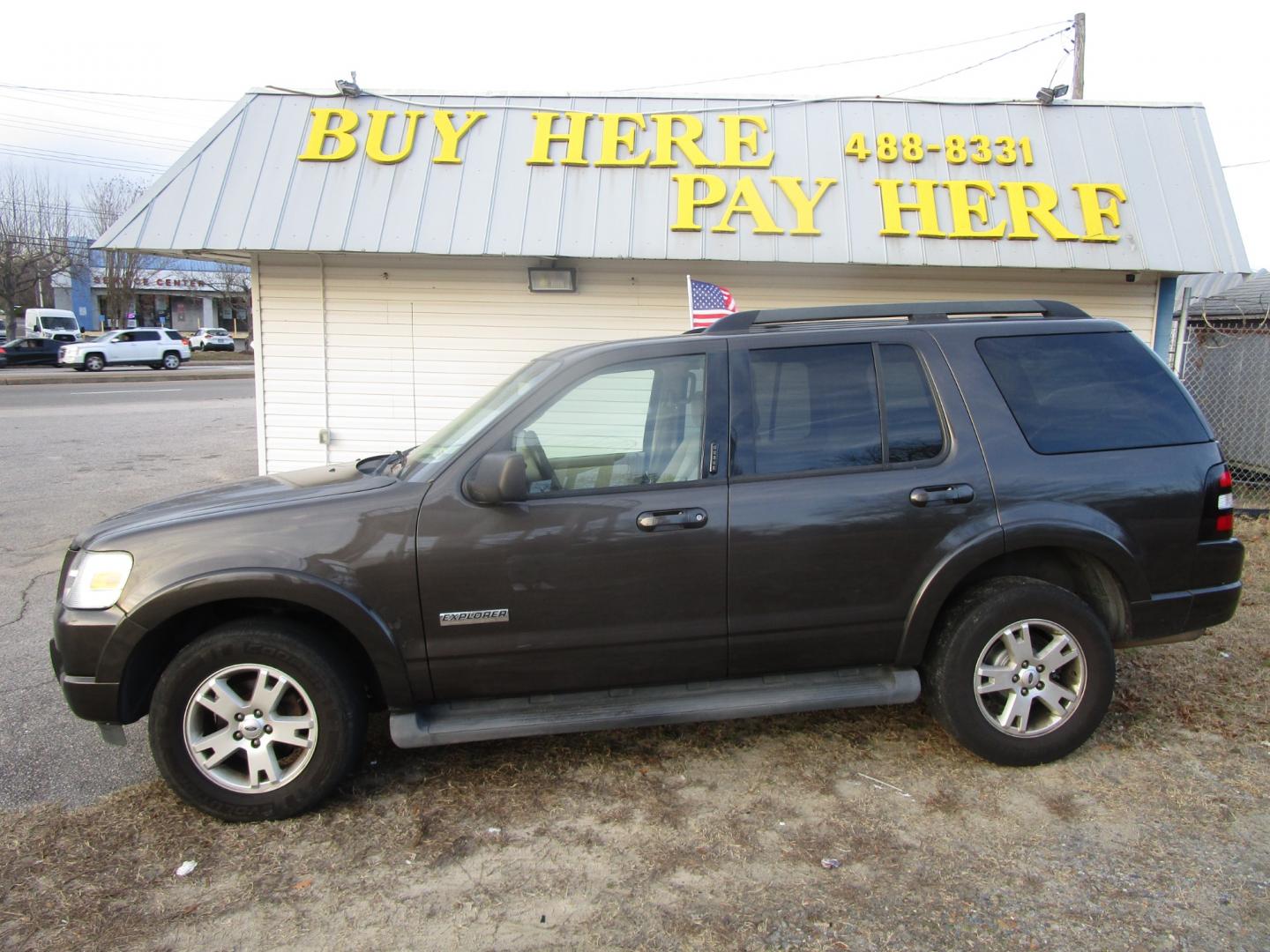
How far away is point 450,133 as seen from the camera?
317 inches

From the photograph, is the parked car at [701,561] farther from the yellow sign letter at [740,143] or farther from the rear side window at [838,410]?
the yellow sign letter at [740,143]

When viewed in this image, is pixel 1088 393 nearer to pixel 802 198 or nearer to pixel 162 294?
pixel 802 198

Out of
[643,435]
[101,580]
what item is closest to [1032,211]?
[643,435]

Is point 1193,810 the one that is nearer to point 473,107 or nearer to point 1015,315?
point 1015,315

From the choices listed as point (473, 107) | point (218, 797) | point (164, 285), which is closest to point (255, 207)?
point (473, 107)

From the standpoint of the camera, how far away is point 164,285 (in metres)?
57.9

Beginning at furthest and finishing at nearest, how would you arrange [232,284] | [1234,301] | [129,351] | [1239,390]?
[232,284] → [129,351] → [1234,301] → [1239,390]

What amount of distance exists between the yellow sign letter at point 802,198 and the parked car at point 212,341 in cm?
5123

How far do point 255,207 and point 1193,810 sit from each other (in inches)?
313

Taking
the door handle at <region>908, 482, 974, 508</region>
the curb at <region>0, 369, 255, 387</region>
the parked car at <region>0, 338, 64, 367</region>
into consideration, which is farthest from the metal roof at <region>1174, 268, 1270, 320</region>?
the parked car at <region>0, 338, 64, 367</region>

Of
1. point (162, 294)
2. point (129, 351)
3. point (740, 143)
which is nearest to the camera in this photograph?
point (740, 143)

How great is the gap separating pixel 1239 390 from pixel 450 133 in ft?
30.8

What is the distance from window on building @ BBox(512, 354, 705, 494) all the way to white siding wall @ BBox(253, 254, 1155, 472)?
191 inches

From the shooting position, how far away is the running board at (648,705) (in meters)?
3.42
